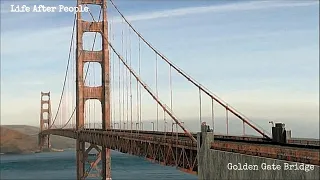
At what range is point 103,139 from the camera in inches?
1658

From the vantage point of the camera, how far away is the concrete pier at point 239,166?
13.2 m

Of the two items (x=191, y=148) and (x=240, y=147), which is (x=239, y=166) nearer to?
(x=240, y=147)

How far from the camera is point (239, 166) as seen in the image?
16.0 m

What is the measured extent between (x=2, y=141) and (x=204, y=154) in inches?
7660

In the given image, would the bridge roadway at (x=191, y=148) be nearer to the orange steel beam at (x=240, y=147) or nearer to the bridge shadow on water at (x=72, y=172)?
the orange steel beam at (x=240, y=147)

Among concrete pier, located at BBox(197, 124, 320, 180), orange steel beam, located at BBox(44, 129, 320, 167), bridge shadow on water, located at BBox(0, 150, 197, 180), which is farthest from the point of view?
bridge shadow on water, located at BBox(0, 150, 197, 180)

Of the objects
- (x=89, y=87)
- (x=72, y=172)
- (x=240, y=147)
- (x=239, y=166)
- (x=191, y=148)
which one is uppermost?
(x=89, y=87)

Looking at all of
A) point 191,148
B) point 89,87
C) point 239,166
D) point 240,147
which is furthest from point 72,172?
point 239,166

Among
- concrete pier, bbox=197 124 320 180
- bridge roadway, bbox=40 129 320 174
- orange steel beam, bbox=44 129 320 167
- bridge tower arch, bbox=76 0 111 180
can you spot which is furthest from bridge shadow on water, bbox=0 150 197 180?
concrete pier, bbox=197 124 320 180

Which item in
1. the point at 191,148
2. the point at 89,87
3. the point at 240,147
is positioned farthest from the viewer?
the point at 89,87

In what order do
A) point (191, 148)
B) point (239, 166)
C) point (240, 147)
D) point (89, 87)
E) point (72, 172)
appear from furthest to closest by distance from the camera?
point (72, 172)
point (89, 87)
point (191, 148)
point (240, 147)
point (239, 166)

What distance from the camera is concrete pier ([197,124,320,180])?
519 inches

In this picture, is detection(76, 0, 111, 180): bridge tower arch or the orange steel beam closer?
the orange steel beam

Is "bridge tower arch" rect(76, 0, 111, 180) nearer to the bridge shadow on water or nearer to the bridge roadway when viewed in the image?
the bridge roadway
